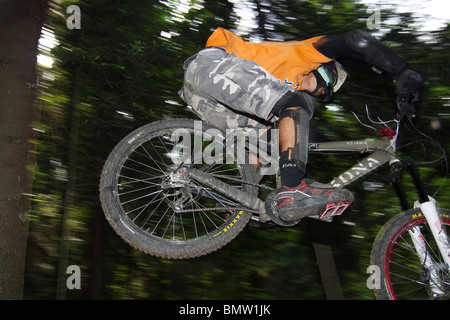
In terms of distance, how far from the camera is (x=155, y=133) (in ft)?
9.21

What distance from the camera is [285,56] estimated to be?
2.61m

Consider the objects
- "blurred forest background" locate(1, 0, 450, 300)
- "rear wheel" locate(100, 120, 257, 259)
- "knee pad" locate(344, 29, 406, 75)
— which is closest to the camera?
"knee pad" locate(344, 29, 406, 75)

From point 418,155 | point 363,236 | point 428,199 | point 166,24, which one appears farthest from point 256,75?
point 166,24

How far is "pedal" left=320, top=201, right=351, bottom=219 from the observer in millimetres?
2461

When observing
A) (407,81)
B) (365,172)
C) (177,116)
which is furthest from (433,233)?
(177,116)

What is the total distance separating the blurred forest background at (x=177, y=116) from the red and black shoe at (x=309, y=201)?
4.15ft

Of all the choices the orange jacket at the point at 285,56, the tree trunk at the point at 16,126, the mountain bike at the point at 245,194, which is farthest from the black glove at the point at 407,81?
the tree trunk at the point at 16,126

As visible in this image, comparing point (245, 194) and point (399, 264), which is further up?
point (245, 194)

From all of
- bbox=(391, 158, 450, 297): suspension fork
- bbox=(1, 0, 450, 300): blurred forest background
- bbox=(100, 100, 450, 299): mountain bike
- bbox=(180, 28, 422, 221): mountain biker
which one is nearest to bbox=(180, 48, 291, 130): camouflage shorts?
bbox=(180, 28, 422, 221): mountain biker

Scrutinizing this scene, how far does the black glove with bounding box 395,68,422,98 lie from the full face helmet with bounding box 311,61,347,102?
0.53 metres

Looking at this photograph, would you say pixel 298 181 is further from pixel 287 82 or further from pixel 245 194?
pixel 287 82

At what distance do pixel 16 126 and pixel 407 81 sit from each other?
8.91ft

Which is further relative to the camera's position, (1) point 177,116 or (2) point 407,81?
(1) point 177,116

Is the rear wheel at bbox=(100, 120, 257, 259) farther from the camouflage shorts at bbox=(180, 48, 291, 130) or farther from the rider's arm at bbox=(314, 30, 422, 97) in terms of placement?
the rider's arm at bbox=(314, 30, 422, 97)
